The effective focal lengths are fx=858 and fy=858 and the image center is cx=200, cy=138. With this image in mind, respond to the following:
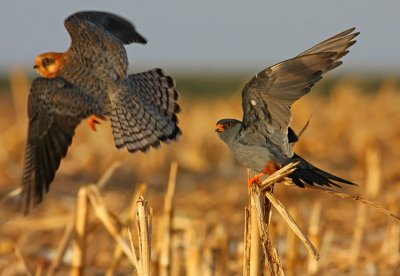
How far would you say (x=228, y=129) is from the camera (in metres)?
3.82

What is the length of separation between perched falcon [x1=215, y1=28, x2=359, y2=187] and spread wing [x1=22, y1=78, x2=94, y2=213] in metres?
1.33

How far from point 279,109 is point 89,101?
1.55m

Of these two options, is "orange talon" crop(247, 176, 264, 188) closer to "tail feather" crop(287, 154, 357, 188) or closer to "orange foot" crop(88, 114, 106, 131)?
"tail feather" crop(287, 154, 357, 188)

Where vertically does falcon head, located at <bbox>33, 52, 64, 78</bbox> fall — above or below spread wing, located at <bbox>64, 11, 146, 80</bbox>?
below

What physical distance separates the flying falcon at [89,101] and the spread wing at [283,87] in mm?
1142

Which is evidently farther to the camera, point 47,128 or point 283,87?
point 47,128

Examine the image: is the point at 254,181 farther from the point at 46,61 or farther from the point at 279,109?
the point at 46,61

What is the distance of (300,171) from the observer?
3.54 m

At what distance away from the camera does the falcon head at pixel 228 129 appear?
378cm

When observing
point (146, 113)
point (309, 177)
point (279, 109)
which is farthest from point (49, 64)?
point (309, 177)

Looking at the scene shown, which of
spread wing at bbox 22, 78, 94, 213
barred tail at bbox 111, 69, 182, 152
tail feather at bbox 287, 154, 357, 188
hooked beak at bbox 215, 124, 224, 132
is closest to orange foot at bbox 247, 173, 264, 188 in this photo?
tail feather at bbox 287, 154, 357, 188

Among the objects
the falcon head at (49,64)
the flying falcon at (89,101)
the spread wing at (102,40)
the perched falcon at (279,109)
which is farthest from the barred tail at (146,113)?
the perched falcon at (279,109)

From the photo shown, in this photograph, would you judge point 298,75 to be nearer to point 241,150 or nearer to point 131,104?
point 241,150

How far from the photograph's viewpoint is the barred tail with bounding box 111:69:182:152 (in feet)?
15.8
